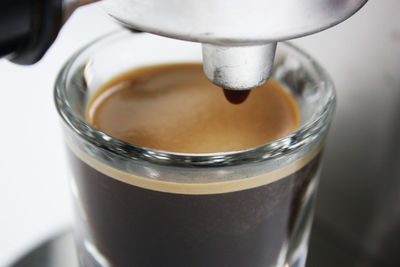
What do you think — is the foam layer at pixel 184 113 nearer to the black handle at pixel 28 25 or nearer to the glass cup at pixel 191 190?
the glass cup at pixel 191 190

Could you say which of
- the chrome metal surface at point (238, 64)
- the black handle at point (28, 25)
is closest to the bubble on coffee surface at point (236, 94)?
the chrome metal surface at point (238, 64)

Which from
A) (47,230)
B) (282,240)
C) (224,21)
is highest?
(224,21)

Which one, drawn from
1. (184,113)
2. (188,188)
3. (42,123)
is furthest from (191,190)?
(42,123)

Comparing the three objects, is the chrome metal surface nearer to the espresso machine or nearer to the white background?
the espresso machine

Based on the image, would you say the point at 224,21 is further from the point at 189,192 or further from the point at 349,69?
the point at 349,69

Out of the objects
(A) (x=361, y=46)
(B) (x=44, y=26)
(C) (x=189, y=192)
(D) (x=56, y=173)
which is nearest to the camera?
(B) (x=44, y=26)

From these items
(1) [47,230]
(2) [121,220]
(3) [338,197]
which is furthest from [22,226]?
(3) [338,197]

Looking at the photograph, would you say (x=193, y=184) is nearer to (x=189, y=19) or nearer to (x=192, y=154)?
(x=192, y=154)
